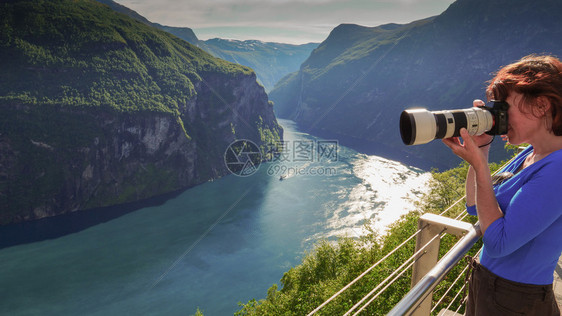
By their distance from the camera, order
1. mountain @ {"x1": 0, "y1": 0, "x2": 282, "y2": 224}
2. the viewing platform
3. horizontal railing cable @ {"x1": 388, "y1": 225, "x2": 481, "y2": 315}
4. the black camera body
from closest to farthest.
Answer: horizontal railing cable @ {"x1": 388, "y1": 225, "x2": 481, "y2": 315} → the black camera body → the viewing platform → mountain @ {"x1": 0, "y1": 0, "x2": 282, "y2": 224}

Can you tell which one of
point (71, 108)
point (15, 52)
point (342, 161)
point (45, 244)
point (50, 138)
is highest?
point (15, 52)

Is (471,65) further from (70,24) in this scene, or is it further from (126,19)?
(70,24)

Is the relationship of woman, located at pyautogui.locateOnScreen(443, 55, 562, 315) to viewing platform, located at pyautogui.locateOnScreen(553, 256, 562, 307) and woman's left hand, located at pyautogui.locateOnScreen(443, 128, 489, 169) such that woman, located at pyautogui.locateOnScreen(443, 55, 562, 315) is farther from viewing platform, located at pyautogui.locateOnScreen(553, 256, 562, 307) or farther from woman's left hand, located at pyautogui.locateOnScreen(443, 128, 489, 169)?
viewing platform, located at pyautogui.locateOnScreen(553, 256, 562, 307)

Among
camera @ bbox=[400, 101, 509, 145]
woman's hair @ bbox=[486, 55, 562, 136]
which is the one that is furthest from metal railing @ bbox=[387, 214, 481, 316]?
woman's hair @ bbox=[486, 55, 562, 136]

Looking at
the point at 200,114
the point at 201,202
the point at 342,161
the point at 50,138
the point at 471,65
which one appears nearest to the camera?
the point at 201,202

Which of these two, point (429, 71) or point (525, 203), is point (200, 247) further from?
point (429, 71)

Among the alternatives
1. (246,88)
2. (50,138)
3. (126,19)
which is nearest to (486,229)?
(50,138)
